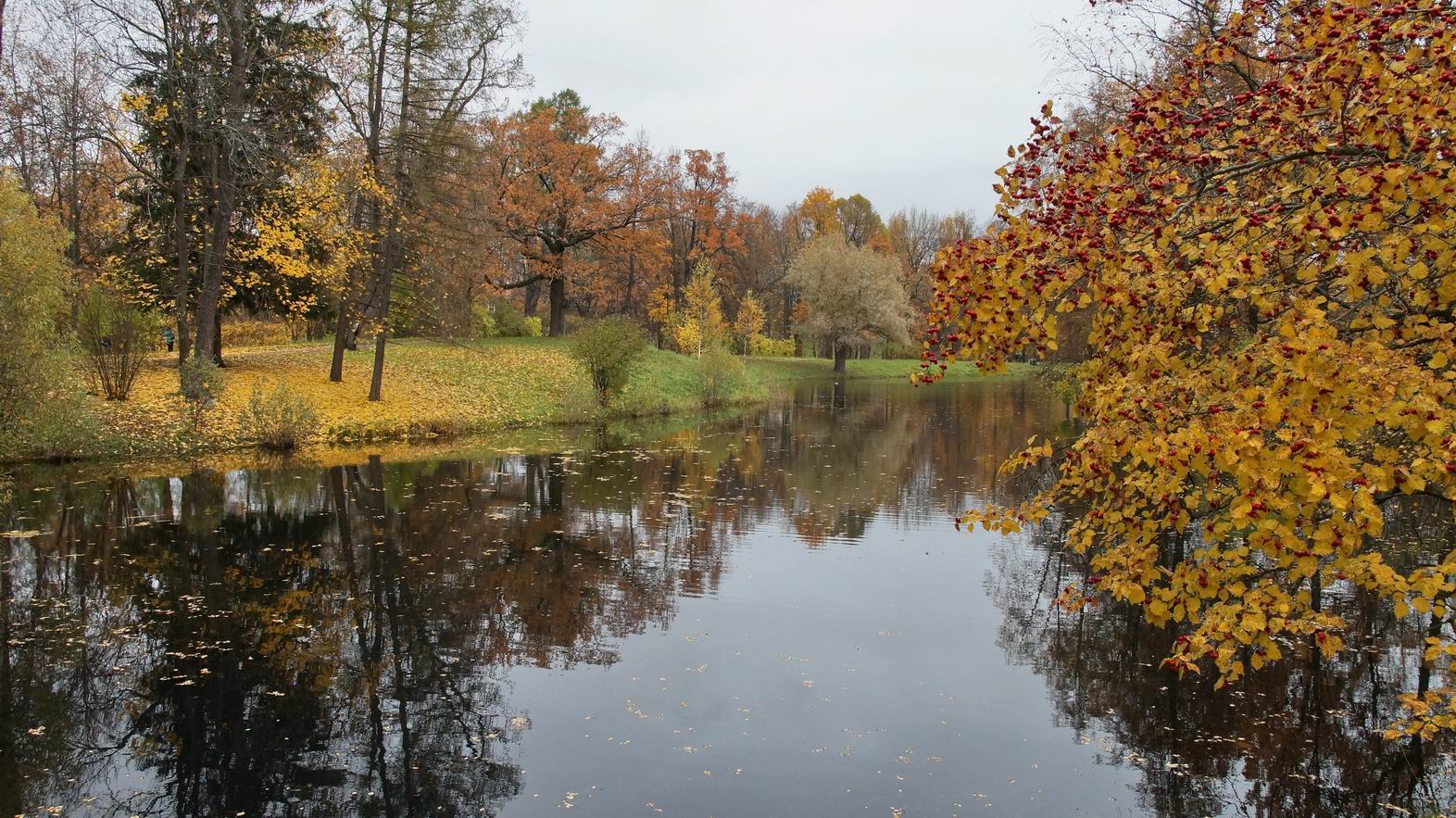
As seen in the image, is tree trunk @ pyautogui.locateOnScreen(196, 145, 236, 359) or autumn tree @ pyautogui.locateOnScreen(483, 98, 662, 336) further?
autumn tree @ pyautogui.locateOnScreen(483, 98, 662, 336)

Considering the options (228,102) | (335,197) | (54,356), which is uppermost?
(228,102)

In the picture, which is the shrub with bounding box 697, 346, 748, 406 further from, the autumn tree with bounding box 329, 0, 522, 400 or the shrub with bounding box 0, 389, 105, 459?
the shrub with bounding box 0, 389, 105, 459

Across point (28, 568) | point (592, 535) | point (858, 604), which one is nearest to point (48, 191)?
point (28, 568)

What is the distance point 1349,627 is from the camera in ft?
27.9

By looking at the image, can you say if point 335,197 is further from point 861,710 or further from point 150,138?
point 861,710

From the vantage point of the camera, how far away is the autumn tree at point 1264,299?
10.1ft

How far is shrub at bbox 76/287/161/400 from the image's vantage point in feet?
60.0

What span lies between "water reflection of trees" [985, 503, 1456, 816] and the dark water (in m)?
0.03

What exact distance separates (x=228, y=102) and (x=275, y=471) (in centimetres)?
755

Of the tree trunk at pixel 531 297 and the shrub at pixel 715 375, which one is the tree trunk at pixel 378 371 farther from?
the tree trunk at pixel 531 297

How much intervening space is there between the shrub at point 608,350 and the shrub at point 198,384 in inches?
384

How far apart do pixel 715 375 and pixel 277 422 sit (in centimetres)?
1686

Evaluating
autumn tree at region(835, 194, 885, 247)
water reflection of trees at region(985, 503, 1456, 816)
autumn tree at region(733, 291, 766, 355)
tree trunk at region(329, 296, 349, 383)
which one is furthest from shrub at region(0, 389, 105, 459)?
autumn tree at region(835, 194, 885, 247)

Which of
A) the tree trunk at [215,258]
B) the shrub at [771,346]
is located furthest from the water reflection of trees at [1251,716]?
the shrub at [771,346]
